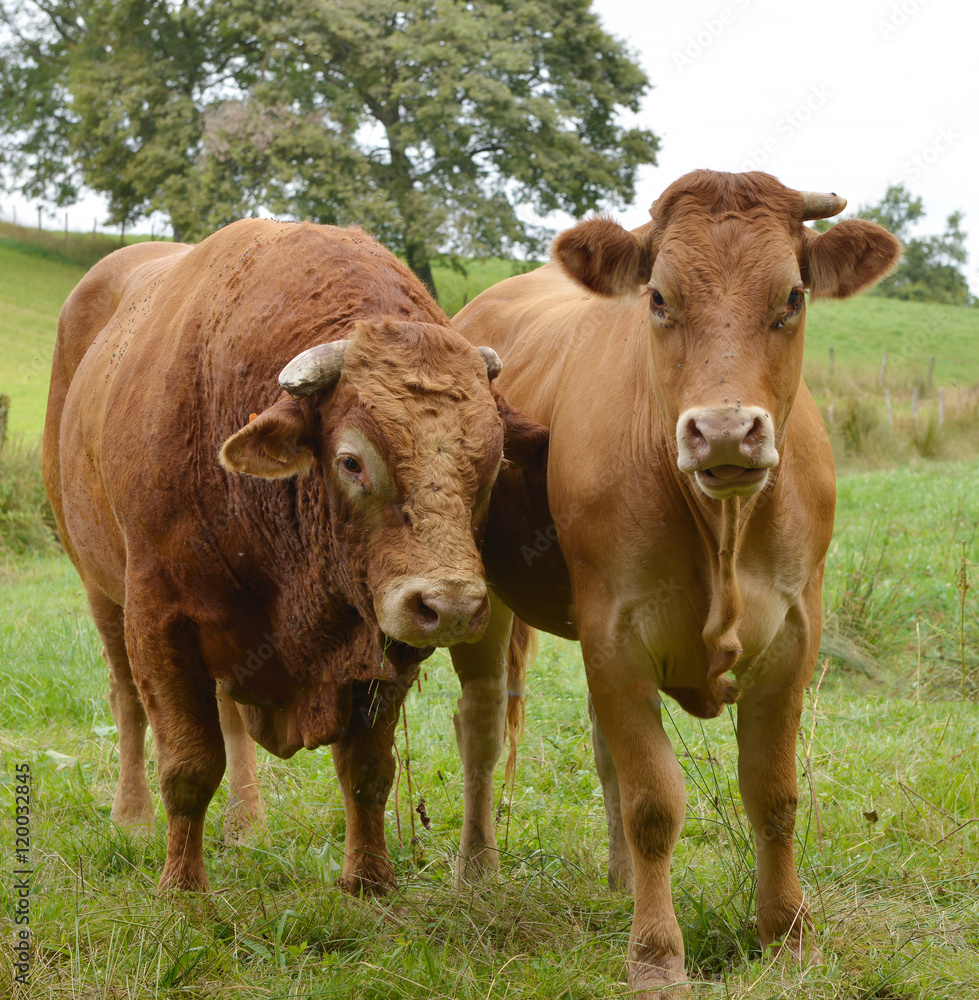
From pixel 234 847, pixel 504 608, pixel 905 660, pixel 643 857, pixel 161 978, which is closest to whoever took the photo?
pixel 161 978

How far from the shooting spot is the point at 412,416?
3219mm

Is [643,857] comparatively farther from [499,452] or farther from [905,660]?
[905,660]

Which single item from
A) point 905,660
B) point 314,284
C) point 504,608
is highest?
point 314,284

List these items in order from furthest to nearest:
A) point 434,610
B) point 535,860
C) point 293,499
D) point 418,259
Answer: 1. point 418,259
2. point 535,860
3. point 293,499
4. point 434,610

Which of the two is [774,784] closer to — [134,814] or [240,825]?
[240,825]

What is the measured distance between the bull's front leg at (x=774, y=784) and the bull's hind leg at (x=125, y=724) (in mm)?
2633

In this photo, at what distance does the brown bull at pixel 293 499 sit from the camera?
3.21m

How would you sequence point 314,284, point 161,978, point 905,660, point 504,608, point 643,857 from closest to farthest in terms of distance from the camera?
1. point 161,978
2. point 643,857
3. point 314,284
4. point 504,608
5. point 905,660

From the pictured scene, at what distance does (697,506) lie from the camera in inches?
127

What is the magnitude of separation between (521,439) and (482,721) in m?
1.51

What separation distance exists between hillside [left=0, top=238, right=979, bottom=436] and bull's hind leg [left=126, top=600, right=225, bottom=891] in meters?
12.4

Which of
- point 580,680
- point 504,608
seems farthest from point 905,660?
point 504,608

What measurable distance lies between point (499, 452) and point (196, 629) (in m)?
1.34

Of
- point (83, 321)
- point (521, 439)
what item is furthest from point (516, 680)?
point (83, 321)
